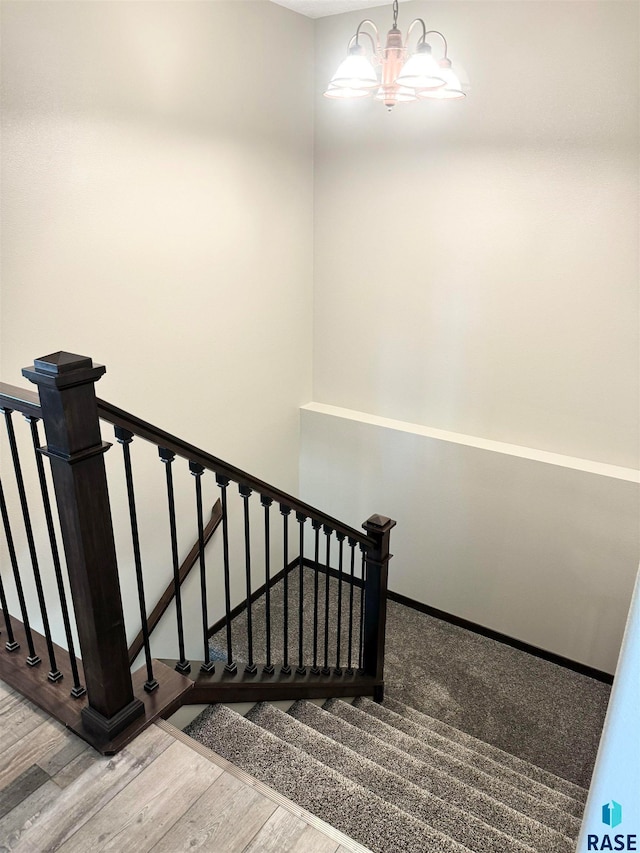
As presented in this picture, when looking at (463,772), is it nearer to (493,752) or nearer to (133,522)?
(493,752)

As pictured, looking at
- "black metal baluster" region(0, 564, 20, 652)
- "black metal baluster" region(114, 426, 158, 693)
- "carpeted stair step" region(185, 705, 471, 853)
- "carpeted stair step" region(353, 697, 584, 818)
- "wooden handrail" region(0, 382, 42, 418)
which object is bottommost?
"carpeted stair step" region(353, 697, 584, 818)

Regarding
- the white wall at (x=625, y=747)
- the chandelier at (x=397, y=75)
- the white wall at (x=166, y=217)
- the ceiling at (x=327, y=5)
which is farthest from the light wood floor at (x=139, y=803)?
the ceiling at (x=327, y=5)

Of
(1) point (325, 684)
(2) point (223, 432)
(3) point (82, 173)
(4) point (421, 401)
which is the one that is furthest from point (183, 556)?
(3) point (82, 173)

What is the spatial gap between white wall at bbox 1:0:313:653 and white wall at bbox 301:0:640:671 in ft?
1.23

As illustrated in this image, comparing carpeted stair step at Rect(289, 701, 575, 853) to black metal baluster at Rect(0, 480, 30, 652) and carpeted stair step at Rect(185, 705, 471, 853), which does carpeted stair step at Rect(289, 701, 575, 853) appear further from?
black metal baluster at Rect(0, 480, 30, 652)

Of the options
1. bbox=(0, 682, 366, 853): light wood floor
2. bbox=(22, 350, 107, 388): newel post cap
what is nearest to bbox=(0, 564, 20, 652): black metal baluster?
bbox=(0, 682, 366, 853): light wood floor

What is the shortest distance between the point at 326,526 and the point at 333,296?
2199mm

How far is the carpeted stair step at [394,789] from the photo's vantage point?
2002 mm

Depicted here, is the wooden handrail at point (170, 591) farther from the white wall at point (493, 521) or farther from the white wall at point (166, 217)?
the white wall at point (493, 521)

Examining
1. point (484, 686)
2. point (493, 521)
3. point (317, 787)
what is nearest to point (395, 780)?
point (317, 787)

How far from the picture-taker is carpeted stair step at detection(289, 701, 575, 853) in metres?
2.19

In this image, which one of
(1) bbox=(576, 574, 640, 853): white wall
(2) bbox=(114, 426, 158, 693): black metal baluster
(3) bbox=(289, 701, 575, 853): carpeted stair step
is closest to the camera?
(1) bbox=(576, 574, 640, 853): white wall

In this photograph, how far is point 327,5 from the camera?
11.7 feet

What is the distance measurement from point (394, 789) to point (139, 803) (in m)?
0.97
